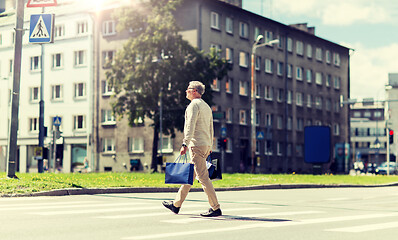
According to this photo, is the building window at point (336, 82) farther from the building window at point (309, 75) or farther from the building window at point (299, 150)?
the building window at point (299, 150)

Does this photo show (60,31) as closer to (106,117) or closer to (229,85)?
(106,117)

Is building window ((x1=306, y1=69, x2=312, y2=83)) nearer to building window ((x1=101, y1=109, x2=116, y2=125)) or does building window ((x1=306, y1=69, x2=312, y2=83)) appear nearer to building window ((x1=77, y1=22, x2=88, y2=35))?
building window ((x1=101, y1=109, x2=116, y2=125))

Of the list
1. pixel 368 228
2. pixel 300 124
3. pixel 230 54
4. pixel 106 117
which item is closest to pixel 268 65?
pixel 230 54

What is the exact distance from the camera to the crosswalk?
8.73 metres

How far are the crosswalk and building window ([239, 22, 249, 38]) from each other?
49.1 m

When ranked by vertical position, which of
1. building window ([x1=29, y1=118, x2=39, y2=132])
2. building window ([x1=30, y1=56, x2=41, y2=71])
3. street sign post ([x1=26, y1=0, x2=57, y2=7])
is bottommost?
building window ([x1=29, y1=118, x2=39, y2=132])

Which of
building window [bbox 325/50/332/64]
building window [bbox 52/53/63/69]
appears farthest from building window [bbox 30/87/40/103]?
building window [bbox 325/50/332/64]

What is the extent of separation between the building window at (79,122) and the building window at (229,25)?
14.5m

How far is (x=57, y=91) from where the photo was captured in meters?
62.8

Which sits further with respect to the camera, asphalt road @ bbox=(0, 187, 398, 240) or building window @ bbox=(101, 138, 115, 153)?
building window @ bbox=(101, 138, 115, 153)

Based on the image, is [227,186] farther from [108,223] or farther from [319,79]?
[319,79]

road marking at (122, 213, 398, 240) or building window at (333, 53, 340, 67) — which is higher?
building window at (333, 53, 340, 67)

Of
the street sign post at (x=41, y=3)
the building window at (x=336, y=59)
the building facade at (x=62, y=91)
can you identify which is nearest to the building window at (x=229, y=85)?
the building facade at (x=62, y=91)

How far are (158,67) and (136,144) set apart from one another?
593 inches
